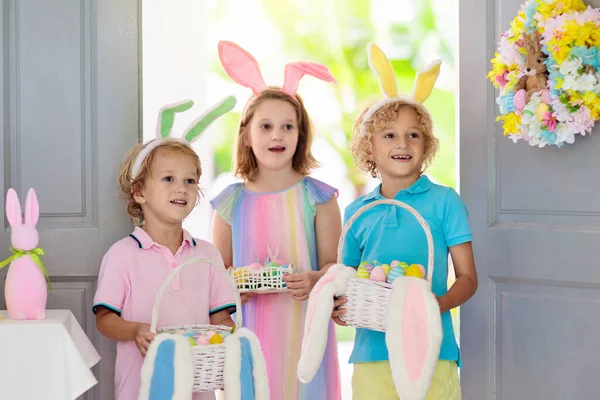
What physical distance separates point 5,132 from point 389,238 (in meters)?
1.46

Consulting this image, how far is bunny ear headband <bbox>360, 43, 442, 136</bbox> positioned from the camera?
99.7 inches

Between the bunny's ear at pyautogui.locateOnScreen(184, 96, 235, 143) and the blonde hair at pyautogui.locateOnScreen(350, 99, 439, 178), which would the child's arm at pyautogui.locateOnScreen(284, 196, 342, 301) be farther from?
the bunny's ear at pyautogui.locateOnScreen(184, 96, 235, 143)

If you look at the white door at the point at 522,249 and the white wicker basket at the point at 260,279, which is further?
the white door at the point at 522,249

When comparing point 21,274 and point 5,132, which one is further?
point 5,132

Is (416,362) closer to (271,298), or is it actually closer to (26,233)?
(271,298)

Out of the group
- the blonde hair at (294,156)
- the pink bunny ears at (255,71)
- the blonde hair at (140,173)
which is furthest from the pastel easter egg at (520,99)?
the blonde hair at (140,173)

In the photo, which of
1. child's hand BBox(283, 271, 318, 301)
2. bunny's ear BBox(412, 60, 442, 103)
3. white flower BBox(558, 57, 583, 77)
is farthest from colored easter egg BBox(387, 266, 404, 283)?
white flower BBox(558, 57, 583, 77)

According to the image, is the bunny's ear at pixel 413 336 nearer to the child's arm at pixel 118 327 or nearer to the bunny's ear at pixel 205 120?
the child's arm at pixel 118 327

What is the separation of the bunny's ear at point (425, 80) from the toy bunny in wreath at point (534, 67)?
30 cm

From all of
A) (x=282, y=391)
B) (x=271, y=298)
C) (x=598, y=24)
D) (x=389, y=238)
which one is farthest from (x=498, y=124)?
(x=282, y=391)

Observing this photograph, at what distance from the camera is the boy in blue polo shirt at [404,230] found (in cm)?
232

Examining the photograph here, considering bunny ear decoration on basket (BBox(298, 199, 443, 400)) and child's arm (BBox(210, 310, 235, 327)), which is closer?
bunny ear decoration on basket (BBox(298, 199, 443, 400))

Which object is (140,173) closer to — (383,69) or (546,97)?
(383,69)

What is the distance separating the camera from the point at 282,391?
266cm
